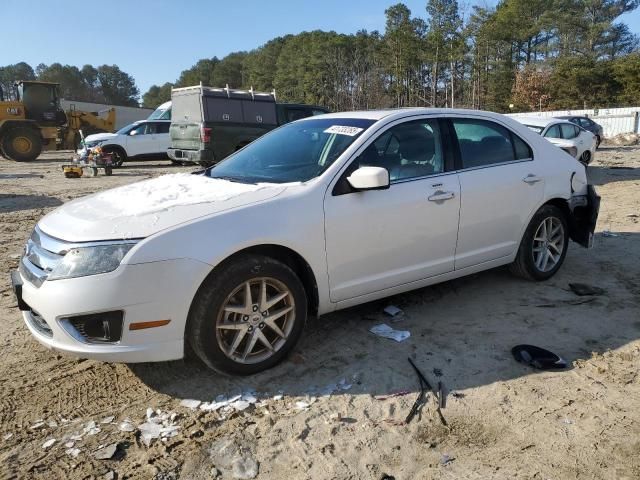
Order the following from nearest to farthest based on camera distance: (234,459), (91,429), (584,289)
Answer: (234,459) < (91,429) < (584,289)

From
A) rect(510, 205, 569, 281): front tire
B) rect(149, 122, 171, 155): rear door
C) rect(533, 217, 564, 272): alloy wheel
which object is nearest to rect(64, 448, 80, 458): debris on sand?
rect(510, 205, 569, 281): front tire

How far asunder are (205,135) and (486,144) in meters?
9.32

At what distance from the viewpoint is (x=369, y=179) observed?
351 centimetres

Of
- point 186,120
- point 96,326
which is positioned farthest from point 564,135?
point 96,326

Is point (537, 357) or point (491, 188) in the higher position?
point (491, 188)

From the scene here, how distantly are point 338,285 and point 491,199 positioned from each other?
1.64 metres

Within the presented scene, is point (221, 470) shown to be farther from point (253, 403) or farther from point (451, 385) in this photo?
point (451, 385)

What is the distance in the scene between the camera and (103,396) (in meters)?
3.19

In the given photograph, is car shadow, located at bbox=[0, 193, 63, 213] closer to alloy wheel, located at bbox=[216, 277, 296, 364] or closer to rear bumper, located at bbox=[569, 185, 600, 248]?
alloy wheel, located at bbox=[216, 277, 296, 364]

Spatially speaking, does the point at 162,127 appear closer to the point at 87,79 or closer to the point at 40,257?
the point at 40,257

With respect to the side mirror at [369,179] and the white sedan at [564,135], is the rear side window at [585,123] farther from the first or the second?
the side mirror at [369,179]

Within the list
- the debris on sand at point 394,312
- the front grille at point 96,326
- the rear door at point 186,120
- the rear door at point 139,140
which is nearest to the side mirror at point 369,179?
the debris on sand at point 394,312

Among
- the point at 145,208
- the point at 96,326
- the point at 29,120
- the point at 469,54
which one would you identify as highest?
the point at 469,54

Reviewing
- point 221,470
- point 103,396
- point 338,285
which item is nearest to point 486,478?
point 221,470
